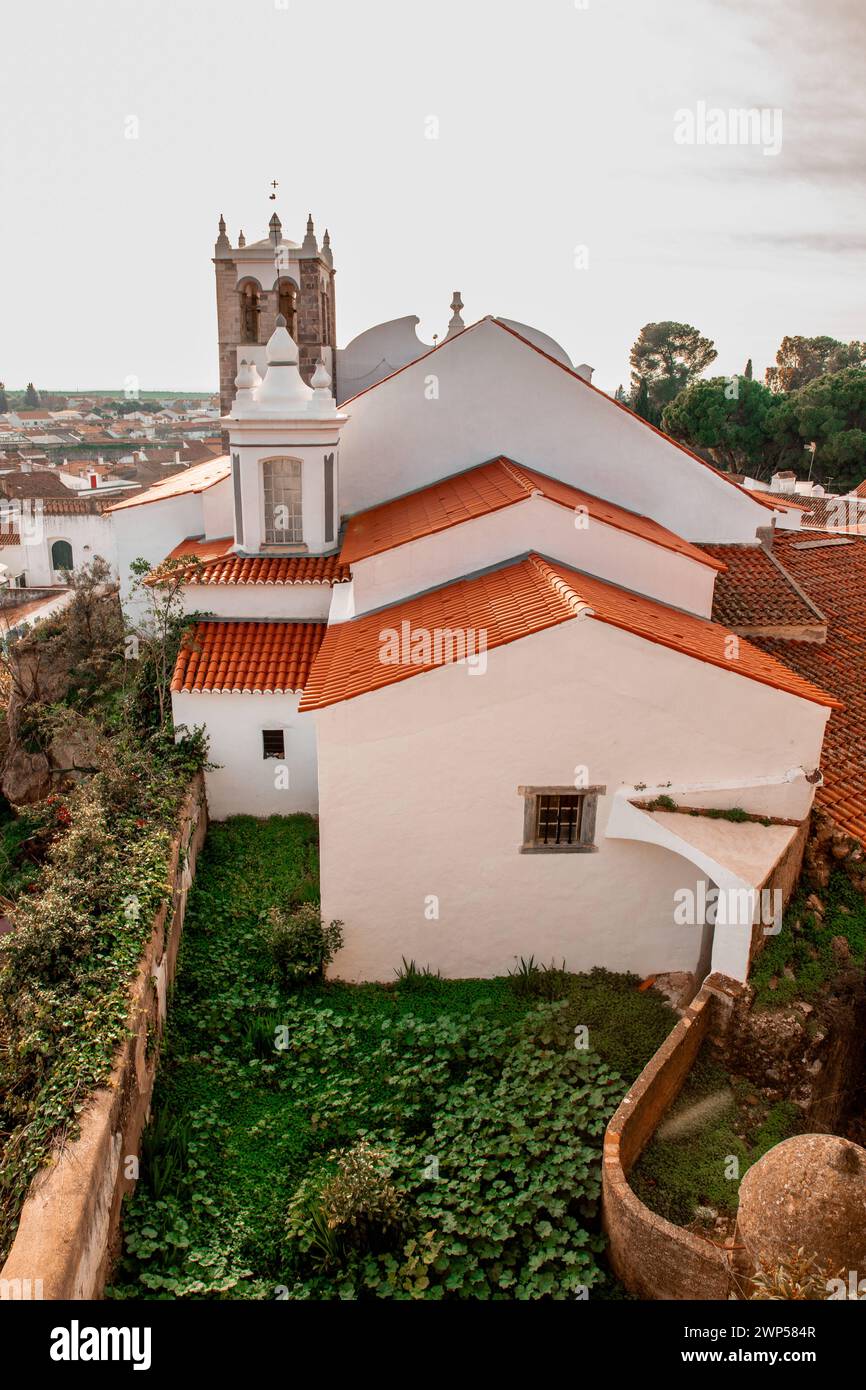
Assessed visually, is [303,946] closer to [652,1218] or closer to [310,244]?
[652,1218]

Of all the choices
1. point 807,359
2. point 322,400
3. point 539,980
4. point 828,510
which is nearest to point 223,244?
point 322,400

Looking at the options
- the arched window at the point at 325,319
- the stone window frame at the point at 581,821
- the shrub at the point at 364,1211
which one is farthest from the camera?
the arched window at the point at 325,319

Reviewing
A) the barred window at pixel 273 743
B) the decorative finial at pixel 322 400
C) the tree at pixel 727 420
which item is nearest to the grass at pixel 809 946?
the barred window at pixel 273 743

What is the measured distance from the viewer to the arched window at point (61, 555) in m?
49.0

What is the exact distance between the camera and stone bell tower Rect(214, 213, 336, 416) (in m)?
22.1

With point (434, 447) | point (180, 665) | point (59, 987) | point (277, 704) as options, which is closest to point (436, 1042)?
point (59, 987)

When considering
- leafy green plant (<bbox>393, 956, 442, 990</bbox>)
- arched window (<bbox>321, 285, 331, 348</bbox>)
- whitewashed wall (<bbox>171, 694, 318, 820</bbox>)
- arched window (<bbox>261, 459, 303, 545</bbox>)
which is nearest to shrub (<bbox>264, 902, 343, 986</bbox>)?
leafy green plant (<bbox>393, 956, 442, 990</bbox>)

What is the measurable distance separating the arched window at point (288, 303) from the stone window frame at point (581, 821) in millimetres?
15798

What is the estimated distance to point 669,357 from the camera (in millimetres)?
69500

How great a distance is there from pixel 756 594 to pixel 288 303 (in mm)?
13340

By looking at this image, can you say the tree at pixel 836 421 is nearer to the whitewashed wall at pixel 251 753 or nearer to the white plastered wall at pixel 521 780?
the whitewashed wall at pixel 251 753

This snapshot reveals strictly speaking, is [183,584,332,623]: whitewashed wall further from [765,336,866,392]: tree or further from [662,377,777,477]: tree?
[765,336,866,392]: tree

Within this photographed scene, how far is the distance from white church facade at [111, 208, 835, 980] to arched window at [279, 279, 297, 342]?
24.2 ft
